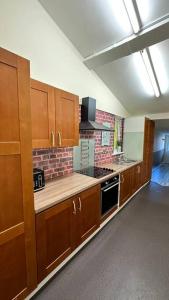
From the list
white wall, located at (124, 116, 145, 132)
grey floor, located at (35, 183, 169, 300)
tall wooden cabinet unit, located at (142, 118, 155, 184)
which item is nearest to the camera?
grey floor, located at (35, 183, 169, 300)

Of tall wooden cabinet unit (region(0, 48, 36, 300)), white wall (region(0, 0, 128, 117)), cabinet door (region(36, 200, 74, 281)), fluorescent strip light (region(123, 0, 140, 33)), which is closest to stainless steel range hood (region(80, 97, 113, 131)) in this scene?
white wall (region(0, 0, 128, 117))

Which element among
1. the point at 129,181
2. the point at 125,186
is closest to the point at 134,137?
the point at 129,181

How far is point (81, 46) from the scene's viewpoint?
2.40 meters

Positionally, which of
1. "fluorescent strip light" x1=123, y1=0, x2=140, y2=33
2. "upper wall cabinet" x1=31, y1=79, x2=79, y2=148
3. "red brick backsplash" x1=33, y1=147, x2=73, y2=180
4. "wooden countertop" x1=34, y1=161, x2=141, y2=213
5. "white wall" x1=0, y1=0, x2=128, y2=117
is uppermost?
"fluorescent strip light" x1=123, y1=0, x2=140, y2=33

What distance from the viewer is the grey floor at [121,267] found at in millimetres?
1498

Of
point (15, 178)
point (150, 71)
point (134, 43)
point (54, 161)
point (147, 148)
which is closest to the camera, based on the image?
point (15, 178)

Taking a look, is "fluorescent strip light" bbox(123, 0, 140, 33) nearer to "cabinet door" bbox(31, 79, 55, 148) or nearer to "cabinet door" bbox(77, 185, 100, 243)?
"cabinet door" bbox(31, 79, 55, 148)

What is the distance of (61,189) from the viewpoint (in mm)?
1790

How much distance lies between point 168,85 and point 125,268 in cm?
321

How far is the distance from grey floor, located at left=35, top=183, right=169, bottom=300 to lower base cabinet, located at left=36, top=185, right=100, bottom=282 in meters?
0.21

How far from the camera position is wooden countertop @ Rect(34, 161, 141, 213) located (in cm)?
146

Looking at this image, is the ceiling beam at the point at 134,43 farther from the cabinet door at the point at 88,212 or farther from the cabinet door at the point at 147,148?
the cabinet door at the point at 147,148

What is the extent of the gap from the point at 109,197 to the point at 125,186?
73 centimetres

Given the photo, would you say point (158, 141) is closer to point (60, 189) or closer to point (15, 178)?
point (60, 189)
